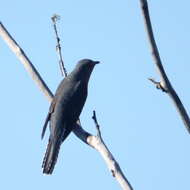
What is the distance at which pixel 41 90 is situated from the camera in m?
6.34

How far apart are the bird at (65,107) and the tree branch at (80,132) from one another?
25 centimetres

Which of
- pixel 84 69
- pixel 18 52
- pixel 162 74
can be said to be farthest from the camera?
pixel 84 69

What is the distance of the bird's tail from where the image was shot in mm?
6258

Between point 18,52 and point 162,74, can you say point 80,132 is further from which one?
point 162,74

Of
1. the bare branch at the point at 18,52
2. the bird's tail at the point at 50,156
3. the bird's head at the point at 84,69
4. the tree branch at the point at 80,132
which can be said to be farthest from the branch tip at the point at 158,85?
the bird's head at the point at 84,69

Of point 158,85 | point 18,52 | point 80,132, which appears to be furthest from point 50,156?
point 158,85

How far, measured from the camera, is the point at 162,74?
358 cm

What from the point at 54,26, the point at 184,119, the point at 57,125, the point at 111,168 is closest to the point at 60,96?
the point at 57,125

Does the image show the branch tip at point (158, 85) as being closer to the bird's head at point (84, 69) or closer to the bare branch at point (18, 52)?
the bare branch at point (18, 52)

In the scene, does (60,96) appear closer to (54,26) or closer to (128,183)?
(54,26)

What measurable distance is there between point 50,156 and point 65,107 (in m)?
1.45

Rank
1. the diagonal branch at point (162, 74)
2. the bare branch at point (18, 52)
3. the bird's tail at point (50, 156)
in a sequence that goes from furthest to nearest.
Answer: the bird's tail at point (50, 156), the bare branch at point (18, 52), the diagonal branch at point (162, 74)

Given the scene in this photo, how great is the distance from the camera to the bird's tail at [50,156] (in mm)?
6258

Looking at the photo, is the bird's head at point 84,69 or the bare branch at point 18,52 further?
the bird's head at point 84,69
